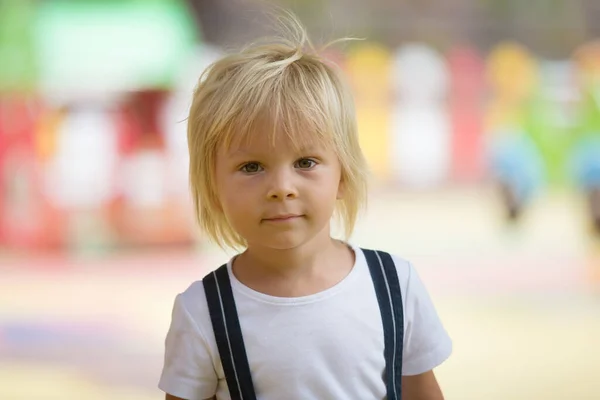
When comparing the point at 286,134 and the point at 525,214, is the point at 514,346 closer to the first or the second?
the point at 525,214

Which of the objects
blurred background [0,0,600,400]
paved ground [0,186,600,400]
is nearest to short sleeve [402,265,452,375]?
paved ground [0,186,600,400]

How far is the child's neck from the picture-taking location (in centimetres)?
118

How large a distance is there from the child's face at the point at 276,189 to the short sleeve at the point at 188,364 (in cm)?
13

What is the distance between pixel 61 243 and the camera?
18.5ft

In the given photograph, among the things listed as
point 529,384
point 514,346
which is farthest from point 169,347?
point 514,346

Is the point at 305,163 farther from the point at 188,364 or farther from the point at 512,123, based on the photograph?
the point at 512,123

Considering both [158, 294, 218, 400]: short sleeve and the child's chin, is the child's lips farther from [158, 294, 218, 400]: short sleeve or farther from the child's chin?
[158, 294, 218, 400]: short sleeve

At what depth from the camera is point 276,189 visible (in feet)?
3.63

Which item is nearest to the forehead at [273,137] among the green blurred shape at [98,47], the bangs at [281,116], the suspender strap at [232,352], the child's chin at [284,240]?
the bangs at [281,116]

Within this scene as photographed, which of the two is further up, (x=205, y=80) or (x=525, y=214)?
(x=525, y=214)

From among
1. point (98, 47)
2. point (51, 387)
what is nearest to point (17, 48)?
point (98, 47)

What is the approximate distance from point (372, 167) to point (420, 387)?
3916mm

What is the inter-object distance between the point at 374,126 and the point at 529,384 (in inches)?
130

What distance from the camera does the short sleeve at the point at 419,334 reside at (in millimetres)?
1188
